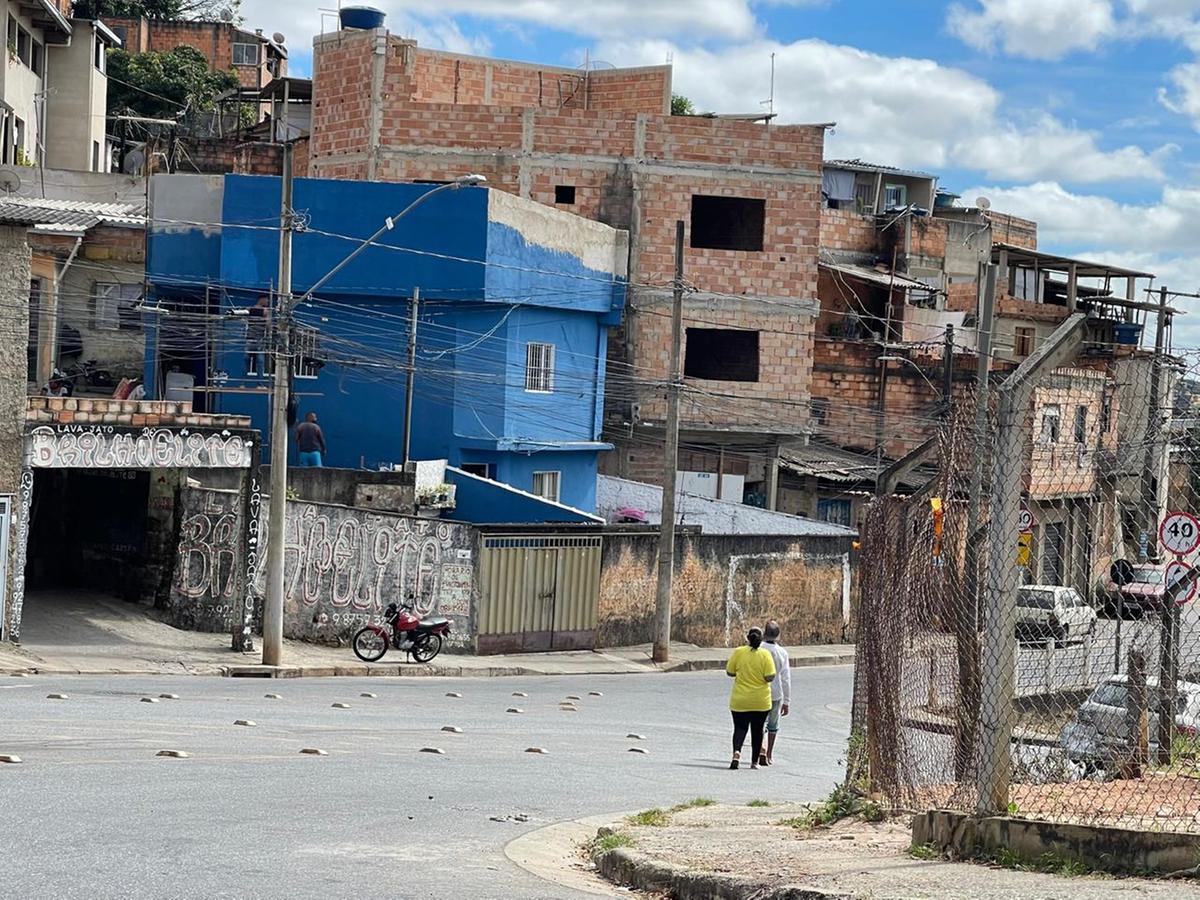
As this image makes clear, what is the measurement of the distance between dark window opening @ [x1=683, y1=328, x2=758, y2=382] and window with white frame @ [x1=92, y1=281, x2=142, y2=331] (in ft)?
50.2

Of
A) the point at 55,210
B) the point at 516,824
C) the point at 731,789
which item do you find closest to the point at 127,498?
the point at 55,210

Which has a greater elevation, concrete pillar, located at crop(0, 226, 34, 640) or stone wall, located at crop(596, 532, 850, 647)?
concrete pillar, located at crop(0, 226, 34, 640)

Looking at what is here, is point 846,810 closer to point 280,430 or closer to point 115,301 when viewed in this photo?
point 280,430

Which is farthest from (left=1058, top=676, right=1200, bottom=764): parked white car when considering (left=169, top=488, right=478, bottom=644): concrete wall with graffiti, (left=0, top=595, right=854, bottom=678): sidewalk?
(left=169, top=488, right=478, bottom=644): concrete wall with graffiti

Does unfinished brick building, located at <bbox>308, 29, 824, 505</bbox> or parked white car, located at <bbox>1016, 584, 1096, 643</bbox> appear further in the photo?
unfinished brick building, located at <bbox>308, 29, 824, 505</bbox>

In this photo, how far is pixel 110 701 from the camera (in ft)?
61.8

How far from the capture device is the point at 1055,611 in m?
8.40

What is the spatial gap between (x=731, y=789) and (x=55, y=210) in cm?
1601

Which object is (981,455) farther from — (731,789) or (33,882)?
(731,789)

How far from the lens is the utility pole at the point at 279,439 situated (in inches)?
949

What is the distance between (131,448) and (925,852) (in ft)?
65.6

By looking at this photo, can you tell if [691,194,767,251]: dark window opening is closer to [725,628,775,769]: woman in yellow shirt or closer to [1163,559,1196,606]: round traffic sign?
[725,628,775,769]: woman in yellow shirt

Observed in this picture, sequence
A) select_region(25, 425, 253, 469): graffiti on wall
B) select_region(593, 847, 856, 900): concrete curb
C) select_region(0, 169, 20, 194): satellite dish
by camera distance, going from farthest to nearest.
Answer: select_region(0, 169, 20, 194): satellite dish < select_region(25, 425, 253, 469): graffiti on wall < select_region(593, 847, 856, 900): concrete curb

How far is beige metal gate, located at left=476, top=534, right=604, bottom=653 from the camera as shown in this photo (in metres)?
30.0
